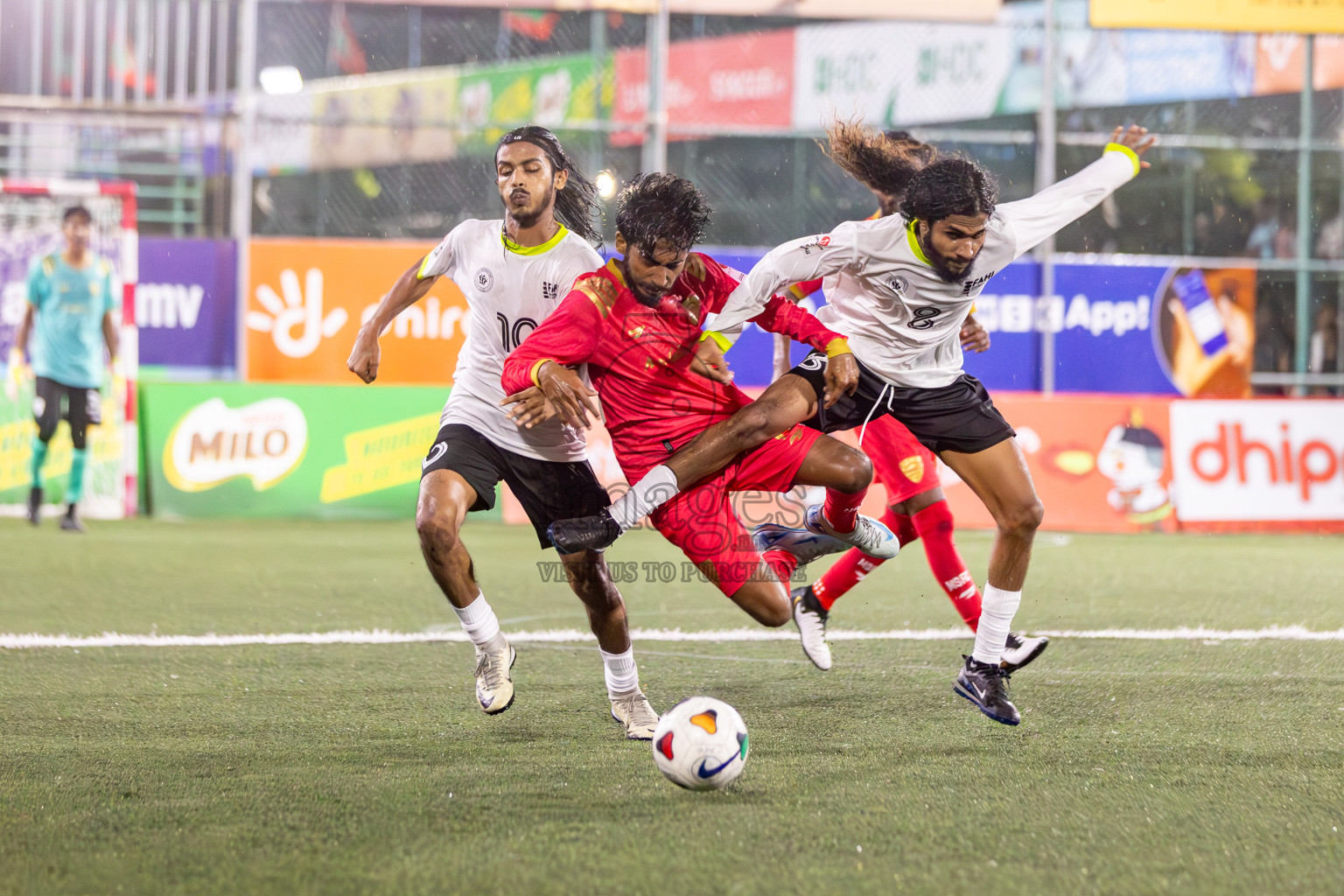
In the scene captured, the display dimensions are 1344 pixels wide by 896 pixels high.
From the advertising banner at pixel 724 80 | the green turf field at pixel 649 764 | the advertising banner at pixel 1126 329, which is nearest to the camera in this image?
the green turf field at pixel 649 764

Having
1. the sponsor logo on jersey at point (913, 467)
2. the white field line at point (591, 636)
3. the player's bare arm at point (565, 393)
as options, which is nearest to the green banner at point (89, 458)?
the white field line at point (591, 636)

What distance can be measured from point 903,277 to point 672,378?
2.84 ft

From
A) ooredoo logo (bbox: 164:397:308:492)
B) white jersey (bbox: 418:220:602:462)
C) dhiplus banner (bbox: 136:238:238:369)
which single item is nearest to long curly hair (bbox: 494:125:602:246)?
white jersey (bbox: 418:220:602:462)

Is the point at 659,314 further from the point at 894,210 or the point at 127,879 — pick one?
the point at 127,879

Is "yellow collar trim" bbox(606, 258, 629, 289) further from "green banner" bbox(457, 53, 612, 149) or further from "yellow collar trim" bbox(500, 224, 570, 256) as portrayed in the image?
"green banner" bbox(457, 53, 612, 149)

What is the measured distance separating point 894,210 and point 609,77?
916cm

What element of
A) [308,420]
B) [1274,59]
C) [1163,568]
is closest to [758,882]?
[1163,568]

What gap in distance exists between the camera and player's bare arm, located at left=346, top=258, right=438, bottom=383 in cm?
464

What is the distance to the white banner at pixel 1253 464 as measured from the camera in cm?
1136

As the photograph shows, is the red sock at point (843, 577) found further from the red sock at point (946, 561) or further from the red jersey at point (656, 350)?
the red jersey at point (656, 350)

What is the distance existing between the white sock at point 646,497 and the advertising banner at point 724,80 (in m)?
9.98

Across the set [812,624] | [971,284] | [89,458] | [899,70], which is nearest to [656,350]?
[971,284]

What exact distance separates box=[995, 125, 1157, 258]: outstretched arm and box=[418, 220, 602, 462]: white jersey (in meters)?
1.47

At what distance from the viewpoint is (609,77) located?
14062mm
